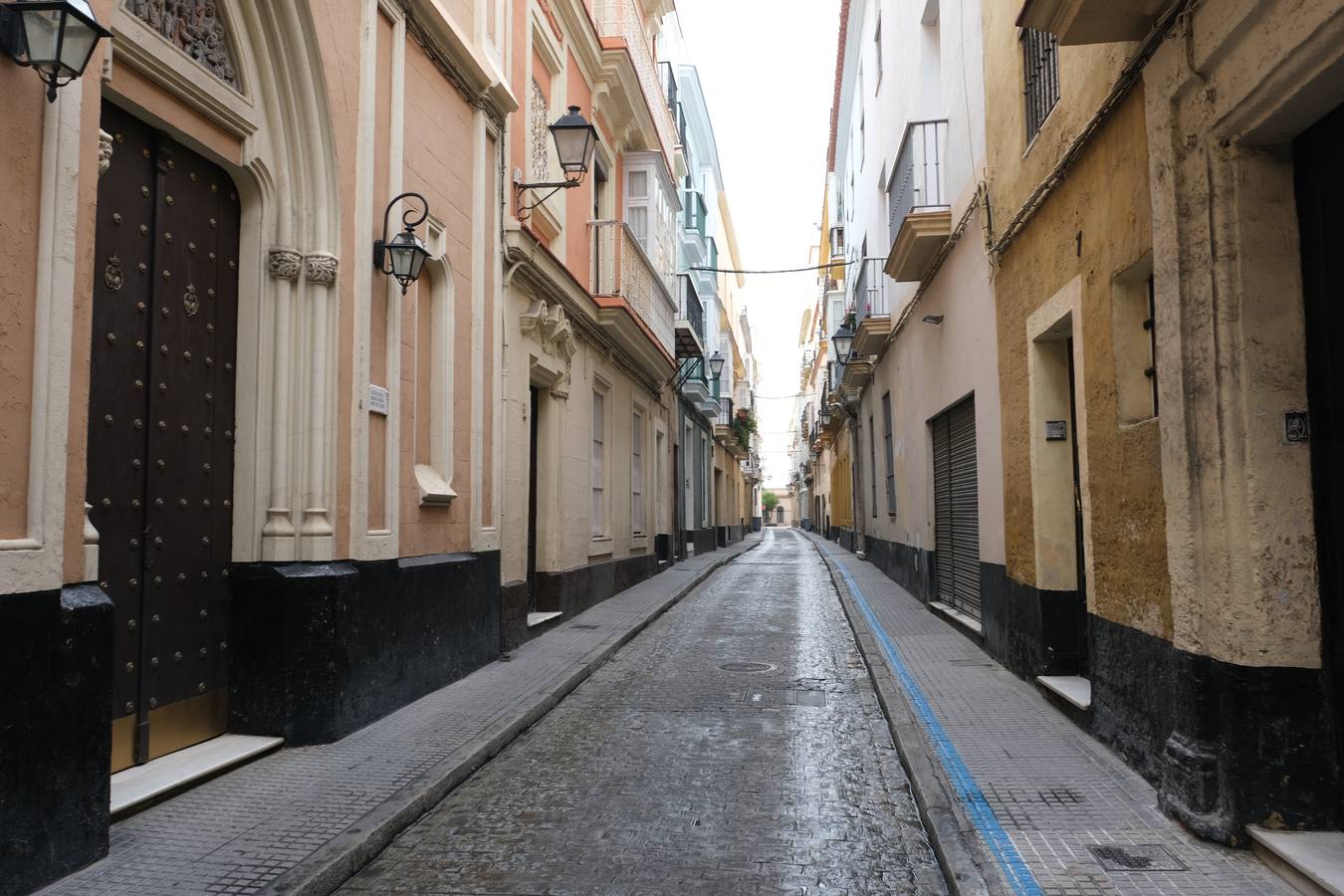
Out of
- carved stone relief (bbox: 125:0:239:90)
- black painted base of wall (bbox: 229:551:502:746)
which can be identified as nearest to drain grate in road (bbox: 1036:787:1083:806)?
black painted base of wall (bbox: 229:551:502:746)

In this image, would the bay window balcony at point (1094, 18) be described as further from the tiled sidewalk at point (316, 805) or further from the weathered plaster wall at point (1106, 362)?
the tiled sidewalk at point (316, 805)

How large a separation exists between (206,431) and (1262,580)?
5.39 meters

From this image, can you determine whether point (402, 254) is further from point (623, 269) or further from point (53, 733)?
point (623, 269)

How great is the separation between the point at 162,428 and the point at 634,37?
12028 mm

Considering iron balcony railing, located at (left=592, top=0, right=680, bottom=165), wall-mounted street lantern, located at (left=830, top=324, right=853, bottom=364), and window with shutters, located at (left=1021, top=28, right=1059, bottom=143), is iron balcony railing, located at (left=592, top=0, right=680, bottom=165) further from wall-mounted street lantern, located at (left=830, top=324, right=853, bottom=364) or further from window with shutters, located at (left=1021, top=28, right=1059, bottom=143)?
window with shutters, located at (left=1021, top=28, right=1059, bottom=143)

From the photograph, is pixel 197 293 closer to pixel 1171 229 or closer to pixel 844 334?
pixel 1171 229

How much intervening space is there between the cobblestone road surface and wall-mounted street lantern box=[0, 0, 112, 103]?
11.2 ft

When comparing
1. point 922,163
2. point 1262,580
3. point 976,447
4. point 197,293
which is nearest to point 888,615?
point 976,447

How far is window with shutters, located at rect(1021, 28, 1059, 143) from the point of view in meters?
6.64

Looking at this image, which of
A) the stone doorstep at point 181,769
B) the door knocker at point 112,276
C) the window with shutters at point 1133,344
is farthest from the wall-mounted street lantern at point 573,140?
the stone doorstep at point 181,769

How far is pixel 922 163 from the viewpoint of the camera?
1075cm

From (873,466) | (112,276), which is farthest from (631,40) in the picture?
(112,276)

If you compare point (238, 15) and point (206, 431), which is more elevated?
point (238, 15)

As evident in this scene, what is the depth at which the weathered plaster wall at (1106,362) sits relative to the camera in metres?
4.91
